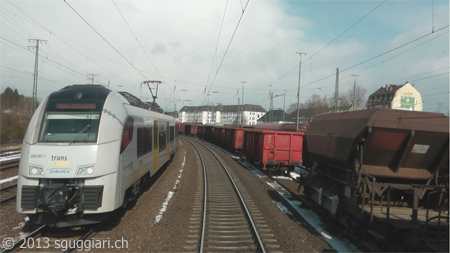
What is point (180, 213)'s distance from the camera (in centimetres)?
806

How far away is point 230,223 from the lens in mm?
7332

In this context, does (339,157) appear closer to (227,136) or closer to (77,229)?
(77,229)

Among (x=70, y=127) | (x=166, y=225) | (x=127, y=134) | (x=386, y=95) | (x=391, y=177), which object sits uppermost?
(x=386, y=95)

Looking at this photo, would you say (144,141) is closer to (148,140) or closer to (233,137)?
(148,140)

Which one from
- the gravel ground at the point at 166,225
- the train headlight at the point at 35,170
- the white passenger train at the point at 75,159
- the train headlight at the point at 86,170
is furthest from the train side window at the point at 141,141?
the train headlight at the point at 35,170

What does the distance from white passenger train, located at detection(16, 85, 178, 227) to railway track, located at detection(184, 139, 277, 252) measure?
2286 millimetres

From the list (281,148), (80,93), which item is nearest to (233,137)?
(281,148)

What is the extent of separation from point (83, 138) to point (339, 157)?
5780 millimetres

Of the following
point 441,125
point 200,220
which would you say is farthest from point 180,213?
point 441,125

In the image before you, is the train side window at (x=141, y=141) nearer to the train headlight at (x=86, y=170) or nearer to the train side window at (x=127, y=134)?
the train side window at (x=127, y=134)

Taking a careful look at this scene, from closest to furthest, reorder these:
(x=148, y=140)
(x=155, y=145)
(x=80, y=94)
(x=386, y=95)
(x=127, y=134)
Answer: (x=80, y=94)
(x=127, y=134)
(x=148, y=140)
(x=155, y=145)
(x=386, y=95)

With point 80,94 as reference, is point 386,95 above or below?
above

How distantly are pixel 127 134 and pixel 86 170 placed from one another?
4.73 ft

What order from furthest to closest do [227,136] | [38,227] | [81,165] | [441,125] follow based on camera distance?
[227,136], [38,227], [81,165], [441,125]
